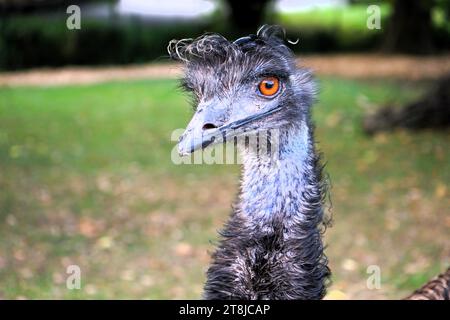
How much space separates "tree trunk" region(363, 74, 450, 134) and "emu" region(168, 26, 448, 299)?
8890 mm

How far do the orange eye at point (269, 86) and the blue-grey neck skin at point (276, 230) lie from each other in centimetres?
15

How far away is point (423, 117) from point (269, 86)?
9.14 metres

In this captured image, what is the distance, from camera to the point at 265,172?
2.89 m

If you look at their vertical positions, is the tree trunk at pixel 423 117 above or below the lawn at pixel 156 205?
above

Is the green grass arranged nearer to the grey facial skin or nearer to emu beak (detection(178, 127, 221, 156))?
the grey facial skin

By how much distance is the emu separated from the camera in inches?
112

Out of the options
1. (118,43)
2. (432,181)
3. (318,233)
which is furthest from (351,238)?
(118,43)

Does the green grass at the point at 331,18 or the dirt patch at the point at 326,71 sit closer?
the dirt patch at the point at 326,71

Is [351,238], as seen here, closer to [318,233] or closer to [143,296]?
[143,296]

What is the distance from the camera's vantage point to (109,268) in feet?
22.6

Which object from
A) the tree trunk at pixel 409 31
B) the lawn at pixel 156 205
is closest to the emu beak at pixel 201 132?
the lawn at pixel 156 205

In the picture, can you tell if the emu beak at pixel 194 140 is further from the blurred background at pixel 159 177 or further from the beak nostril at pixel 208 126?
the blurred background at pixel 159 177

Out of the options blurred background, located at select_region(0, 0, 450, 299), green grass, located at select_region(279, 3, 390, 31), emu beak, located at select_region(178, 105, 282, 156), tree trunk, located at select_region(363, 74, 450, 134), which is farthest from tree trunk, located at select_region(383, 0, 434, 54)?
emu beak, located at select_region(178, 105, 282, 156)

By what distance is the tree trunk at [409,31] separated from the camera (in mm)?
20172
